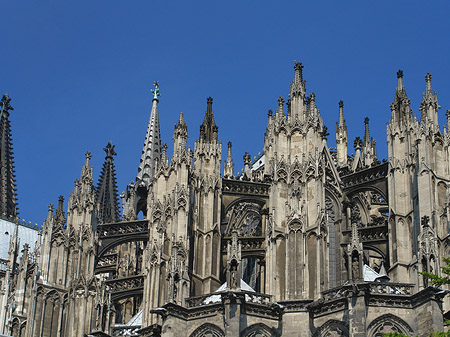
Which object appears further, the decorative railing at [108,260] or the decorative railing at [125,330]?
the decorative railing at [108,260]

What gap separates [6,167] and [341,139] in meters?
36.0

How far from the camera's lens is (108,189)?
292ft

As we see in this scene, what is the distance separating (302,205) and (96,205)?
41.2 feet

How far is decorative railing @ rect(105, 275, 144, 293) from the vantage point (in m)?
54.4

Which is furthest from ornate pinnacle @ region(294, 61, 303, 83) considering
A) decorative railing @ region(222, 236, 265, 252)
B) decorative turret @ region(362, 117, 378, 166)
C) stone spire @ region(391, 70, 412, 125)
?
decorative turret @ region(362, 117, 378, 166)

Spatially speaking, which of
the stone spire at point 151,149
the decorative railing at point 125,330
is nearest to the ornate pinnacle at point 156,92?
the stone spire at point 151,149

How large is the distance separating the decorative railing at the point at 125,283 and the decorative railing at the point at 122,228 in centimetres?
251

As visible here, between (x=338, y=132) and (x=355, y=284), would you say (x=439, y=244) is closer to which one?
(x=355, y=284)

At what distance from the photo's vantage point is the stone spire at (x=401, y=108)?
5347 centimetres

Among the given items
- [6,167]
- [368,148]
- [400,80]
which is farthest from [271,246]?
[6,167]

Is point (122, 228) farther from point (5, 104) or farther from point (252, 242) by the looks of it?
point (5, 104)

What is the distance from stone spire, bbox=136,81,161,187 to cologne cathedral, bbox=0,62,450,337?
54.7ft

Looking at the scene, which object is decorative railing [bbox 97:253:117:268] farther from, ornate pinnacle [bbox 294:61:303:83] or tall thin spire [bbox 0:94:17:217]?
tall thin spire [bbox 0:94:17:217]

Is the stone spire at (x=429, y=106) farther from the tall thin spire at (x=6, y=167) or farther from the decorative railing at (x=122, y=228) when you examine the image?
the tall thin spire at (x=6, y=167)
